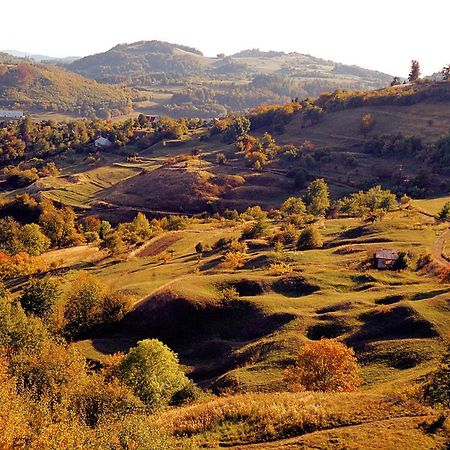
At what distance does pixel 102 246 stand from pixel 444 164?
109m

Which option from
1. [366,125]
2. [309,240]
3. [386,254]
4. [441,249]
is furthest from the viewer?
[366,125]

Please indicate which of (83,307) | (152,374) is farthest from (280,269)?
(152,374)

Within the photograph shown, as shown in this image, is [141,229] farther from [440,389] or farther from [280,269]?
[440,389]

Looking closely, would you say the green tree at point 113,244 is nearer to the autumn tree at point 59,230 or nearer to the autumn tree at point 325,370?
the autumn tree at point 59,230

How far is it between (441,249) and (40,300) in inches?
2488

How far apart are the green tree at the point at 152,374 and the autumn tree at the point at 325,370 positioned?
37.1ft

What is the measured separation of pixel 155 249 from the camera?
107 meters

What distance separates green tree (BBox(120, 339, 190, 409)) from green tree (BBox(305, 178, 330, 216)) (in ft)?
266

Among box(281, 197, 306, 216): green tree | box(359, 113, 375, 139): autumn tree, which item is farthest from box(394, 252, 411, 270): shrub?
box(359, 113, 375, 139): autumn tree

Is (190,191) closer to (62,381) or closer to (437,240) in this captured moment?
(437,240)

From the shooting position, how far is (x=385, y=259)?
69875 mm

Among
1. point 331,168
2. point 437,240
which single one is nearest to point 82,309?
point 437,240

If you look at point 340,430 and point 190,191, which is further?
point 190,191

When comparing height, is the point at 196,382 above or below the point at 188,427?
below
